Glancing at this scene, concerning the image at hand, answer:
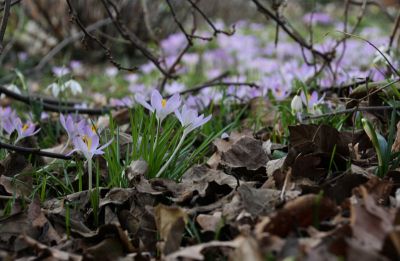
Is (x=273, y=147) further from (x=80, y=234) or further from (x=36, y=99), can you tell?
(x=36, y=99)

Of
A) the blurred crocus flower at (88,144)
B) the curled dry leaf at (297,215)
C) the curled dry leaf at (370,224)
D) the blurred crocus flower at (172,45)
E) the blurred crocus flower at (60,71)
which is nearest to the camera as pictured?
the curled dry leaf at (370,224)

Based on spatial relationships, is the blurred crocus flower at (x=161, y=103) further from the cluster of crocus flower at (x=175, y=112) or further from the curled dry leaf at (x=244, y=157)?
the curled dry leaf at (x=244, y=157)

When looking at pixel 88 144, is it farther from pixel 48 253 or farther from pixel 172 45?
pixel 172 45

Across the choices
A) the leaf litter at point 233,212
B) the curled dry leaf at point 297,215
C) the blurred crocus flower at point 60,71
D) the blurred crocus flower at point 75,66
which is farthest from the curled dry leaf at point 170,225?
the blurred crocus flower at point 75,66

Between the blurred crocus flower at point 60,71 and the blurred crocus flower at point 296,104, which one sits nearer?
the blurred crocus flower at point 296,104

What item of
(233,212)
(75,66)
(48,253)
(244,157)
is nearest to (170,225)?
(233,212)

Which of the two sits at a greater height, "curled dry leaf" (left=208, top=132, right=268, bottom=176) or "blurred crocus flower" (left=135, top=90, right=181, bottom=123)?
"blurred crocus flower" (left=135, top=90, right=181, bottom=123)

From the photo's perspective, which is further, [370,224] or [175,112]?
[175,112]

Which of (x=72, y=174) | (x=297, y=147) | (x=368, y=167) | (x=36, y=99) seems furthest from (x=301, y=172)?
(x=36, y=99)

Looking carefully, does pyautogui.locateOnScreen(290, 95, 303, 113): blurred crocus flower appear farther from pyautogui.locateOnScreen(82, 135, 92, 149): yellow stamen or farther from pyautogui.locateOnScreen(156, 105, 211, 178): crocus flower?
pyautogui.locateOnScreen(82, 135, 92, 149): yellow stamen

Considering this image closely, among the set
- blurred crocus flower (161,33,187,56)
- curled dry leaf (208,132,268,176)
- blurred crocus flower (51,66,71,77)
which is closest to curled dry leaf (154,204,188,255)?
curled dry leaf (208,132,268,176)

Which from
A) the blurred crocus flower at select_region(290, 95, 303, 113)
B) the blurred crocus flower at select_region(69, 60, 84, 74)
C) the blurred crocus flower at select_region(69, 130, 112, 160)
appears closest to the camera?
the blurred crocus flower at select_region(69, 130, 112, 160)
